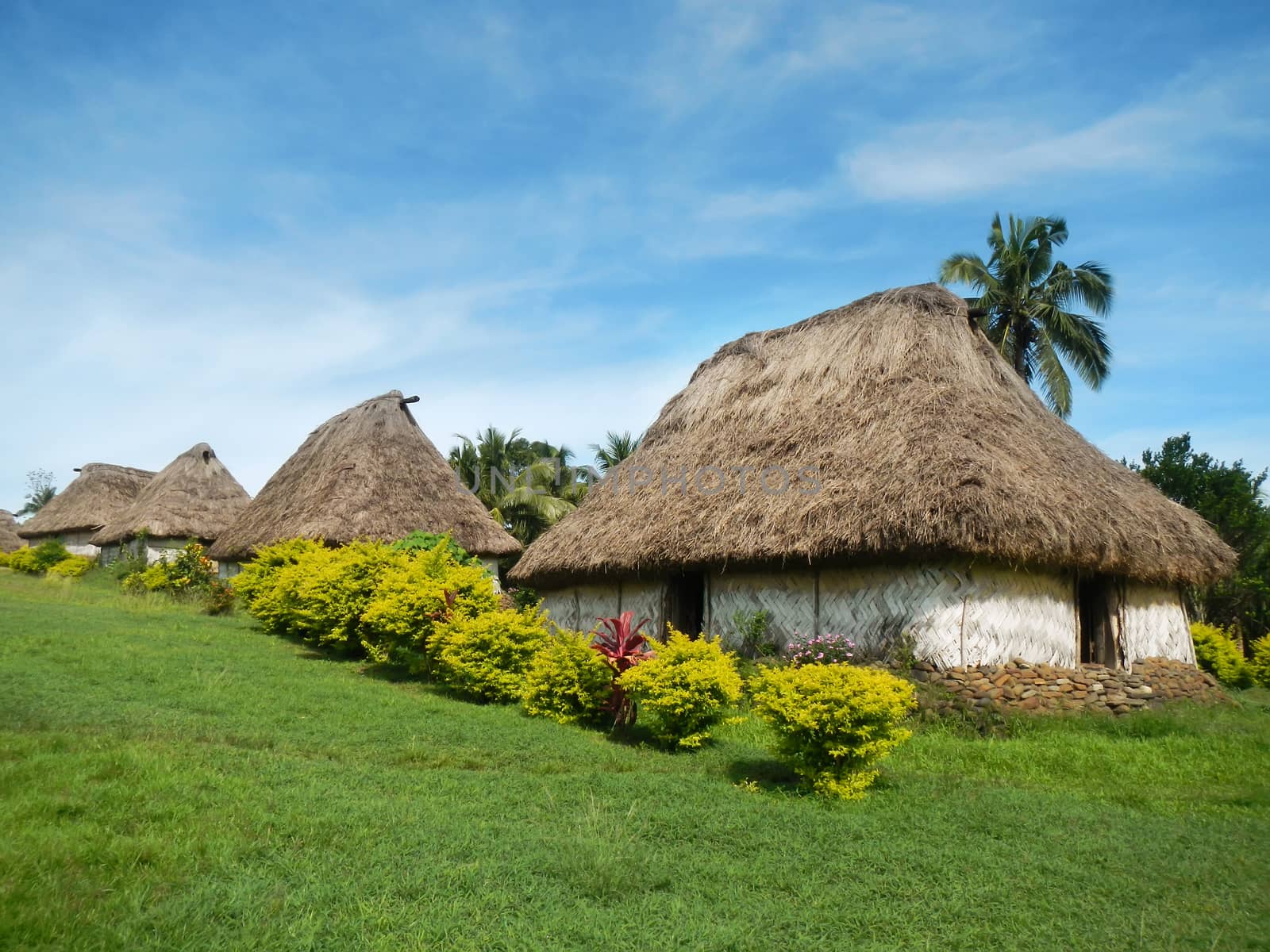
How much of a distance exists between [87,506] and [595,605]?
28865 millimetres

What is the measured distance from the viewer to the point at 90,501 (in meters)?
34.1

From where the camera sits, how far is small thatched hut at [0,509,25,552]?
142 feet

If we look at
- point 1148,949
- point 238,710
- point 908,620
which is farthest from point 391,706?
point 1148,949

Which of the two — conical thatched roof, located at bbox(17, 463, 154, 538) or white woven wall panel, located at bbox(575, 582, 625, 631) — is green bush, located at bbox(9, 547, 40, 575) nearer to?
conical thatched roof, located at bbox(17, 463, 154, 538)

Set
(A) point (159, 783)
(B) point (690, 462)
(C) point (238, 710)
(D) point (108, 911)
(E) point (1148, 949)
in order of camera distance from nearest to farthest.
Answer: (D) point (108, 911) < (E) point (1148, 949) < (A) point (159, 783) < (C) point (238, 710) < (B) point (690, 462)

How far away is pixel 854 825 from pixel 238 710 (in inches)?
217

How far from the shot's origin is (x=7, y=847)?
396 centimetres

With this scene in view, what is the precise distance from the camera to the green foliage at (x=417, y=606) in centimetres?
1089

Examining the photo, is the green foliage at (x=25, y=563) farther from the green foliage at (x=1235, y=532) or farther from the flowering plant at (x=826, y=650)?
the green foliage at (x=1235, y=532)

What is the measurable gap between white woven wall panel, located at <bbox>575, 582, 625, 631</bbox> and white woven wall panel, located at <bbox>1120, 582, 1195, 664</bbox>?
23.0 feet

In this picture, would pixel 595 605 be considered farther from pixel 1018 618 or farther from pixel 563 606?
pixel 1018 618

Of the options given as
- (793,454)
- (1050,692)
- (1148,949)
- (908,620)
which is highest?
(793,454)

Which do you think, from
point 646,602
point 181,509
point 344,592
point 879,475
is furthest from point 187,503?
point 879,475

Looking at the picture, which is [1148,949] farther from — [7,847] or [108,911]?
[7,847]
